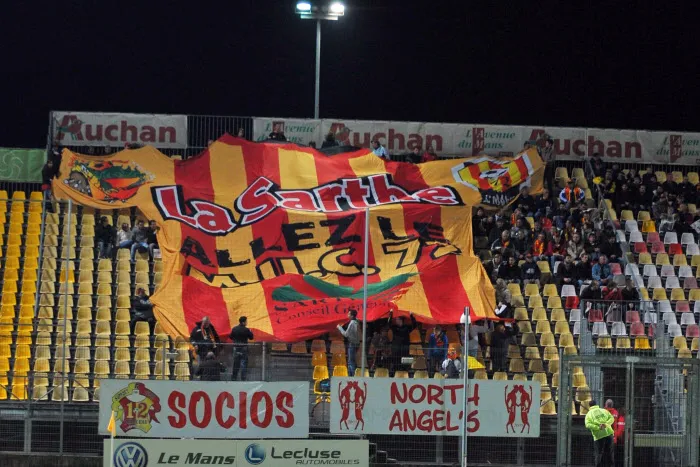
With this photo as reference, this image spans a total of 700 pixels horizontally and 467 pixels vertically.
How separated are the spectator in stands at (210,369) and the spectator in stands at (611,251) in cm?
1044

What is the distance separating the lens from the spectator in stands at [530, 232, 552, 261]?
98.7ft

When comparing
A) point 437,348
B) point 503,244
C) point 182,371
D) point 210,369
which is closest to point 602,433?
point 437,348

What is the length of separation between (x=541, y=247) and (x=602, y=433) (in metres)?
8.36

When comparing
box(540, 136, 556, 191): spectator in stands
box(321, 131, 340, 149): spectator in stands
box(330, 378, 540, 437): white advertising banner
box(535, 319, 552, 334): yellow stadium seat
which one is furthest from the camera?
box(321, 131, 340, 149): spectator in stands

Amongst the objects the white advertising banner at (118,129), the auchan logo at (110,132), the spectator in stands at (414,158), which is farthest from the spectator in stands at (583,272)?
the auchan logo at (110,132)

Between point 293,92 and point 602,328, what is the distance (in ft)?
48.4

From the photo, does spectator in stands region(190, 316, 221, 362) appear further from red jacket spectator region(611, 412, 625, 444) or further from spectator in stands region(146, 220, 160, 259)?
red jacket spectator region(611, 412, 625, 444)

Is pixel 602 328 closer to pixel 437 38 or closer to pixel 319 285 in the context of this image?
pixel 319 285

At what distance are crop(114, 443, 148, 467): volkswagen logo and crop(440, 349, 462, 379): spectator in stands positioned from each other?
539cm

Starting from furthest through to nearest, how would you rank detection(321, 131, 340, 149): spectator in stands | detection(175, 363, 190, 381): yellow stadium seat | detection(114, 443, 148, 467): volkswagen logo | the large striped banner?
1. detection(321, 131, 340, 149): spectator in stands
2. the large striped banner
3. detection(175, 363, 190, 381): yellow stadium seat
4. detection(114, 443, 148, 467): volkswagen logo

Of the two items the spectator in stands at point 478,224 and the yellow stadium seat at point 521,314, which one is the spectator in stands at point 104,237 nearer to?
the spectator in stands at point 478,224

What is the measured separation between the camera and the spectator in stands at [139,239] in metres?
28.9

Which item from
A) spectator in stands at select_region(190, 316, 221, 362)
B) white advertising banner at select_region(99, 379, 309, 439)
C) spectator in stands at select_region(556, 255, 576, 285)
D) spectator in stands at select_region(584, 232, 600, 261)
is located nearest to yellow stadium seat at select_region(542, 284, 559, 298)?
spectator in stands at select_region(556, 255, 576, 285)

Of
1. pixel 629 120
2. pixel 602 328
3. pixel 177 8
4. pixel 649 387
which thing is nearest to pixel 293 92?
pixel 177 8
